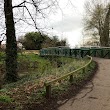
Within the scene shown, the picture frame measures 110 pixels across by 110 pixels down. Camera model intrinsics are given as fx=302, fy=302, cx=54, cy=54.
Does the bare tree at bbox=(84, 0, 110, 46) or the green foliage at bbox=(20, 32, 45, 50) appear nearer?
the green foliage at bbox=(20, 32, 45, 50)

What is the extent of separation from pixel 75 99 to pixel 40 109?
2.11 meters

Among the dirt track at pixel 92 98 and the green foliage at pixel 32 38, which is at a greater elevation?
the green foliage at pixel 32 38

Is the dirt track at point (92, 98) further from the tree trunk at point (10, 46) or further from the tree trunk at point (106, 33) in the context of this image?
the tree trunk at point (106, 33)

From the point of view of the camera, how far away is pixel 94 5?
57438mm

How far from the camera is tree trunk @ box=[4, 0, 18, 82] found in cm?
1883

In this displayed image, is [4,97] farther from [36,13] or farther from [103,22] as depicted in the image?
[103,22]

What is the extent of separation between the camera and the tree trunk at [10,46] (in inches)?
741

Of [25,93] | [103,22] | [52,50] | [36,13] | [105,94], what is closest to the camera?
[25,93]

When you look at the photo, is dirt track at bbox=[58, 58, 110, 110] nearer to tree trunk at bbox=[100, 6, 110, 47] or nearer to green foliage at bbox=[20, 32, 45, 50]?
green foliage at bbox=[20, 32, 45, 50]

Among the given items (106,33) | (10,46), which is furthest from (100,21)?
(10,46)

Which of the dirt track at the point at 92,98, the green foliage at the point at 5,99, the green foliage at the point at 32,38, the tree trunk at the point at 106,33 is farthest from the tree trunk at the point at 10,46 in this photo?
the tree trunk at the point at 106,33

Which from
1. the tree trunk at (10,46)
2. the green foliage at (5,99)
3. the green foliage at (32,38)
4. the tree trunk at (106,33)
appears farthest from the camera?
the tree trunk at (106,33)

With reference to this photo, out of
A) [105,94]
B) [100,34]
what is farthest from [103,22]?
[105,94]

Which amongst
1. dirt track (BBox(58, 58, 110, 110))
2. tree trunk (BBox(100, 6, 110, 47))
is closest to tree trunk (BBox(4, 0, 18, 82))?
dirt track (BBox(58, 58, 110, 110))
